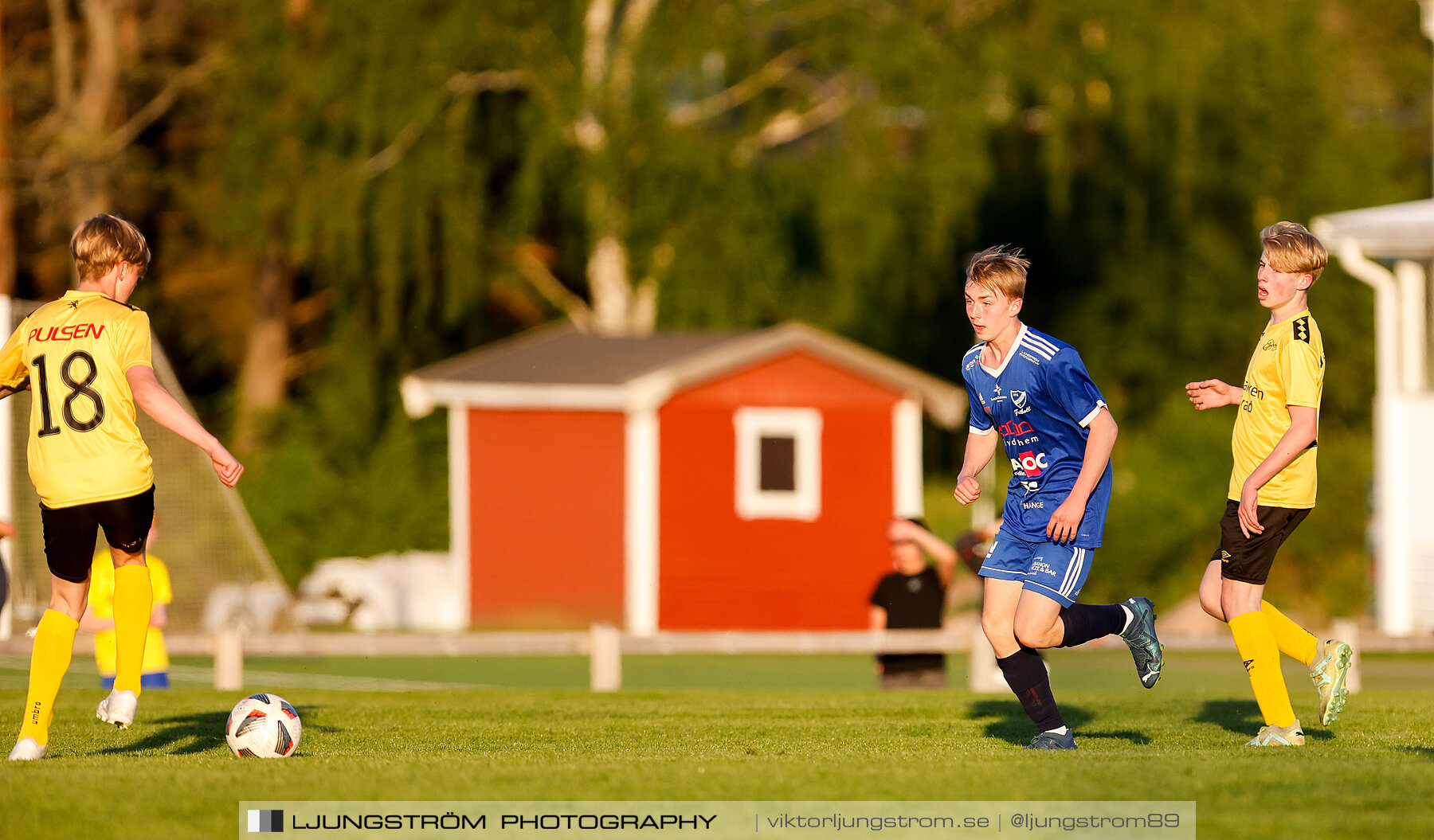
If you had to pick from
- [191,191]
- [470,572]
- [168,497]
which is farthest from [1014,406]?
[191,191]

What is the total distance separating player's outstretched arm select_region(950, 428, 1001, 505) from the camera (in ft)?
23.3

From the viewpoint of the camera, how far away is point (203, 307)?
3291cm

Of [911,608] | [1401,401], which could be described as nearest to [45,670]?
[911,608]

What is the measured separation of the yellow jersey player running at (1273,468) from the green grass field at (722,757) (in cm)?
28

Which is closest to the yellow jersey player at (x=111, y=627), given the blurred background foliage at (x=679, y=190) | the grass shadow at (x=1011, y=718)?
the grass shadow at (x=1011, y=718)

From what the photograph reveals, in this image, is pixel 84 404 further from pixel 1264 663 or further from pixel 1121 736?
pixel 1264 663

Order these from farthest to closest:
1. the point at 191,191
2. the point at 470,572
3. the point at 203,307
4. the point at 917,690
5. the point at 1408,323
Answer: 1. the point at 203,307
2. the point at 191,191
3. the point at 470,572
4. the point at 1408,323
5. the point at 917,690

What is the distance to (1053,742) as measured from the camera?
697 cm

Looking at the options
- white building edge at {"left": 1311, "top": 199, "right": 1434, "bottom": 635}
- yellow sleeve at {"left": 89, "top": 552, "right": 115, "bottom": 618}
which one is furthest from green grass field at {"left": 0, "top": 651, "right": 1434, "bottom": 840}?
white building edge at {"left": 1311, "top": 199, "right": 1434, "bottom": 635}

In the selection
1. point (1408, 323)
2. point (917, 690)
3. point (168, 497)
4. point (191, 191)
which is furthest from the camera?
point (191, 191)

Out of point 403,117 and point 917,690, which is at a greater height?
point 403,117

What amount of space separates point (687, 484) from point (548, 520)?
1851mm

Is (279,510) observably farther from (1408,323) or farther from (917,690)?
(917,690)

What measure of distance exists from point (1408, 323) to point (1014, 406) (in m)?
14.0
